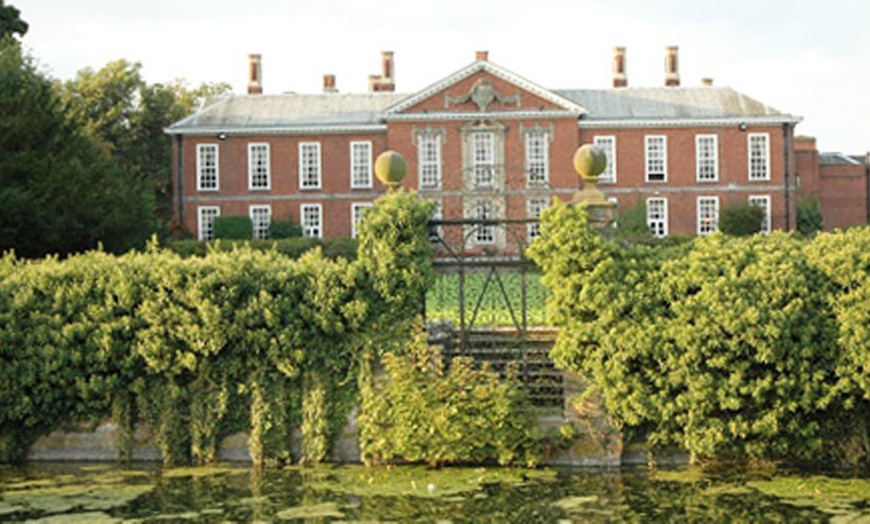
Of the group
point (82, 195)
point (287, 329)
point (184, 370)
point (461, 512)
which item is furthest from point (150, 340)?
point (82, 195)

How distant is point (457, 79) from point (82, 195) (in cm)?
2295

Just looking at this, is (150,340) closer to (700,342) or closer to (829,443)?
(700,342)

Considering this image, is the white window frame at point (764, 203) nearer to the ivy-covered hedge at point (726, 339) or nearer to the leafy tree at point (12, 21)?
the leafy tree at point (12, 21)

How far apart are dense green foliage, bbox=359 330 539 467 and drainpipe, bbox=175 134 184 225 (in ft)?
113

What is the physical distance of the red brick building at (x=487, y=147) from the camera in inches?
1718

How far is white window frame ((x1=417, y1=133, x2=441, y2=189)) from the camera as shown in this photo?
144 feet

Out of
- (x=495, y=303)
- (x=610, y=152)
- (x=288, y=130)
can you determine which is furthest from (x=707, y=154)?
(x=495, y=303)

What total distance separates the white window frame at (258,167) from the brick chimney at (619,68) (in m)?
14.2

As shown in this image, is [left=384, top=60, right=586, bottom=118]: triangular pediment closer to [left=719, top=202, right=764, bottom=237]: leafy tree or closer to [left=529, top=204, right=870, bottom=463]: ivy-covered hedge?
[left=719, top=202, right=764, bottom=237]: leafy tree

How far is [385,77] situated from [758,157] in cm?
1515

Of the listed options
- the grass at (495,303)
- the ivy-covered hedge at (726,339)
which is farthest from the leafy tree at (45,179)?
the ivy-covered hedge at (726,339)

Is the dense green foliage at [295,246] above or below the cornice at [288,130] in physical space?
below

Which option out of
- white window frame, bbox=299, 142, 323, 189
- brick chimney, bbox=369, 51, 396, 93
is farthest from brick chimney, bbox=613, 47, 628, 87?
white window frame, bbox=299, 142, 323, 189

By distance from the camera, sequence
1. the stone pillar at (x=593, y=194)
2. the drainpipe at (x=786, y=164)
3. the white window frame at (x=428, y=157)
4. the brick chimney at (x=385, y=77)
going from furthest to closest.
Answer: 1. the brick chimney at (x=385, y=77)
2. the white window frame at (x=428, y=157)
3. the drainpipe at (x=786, y=164)
4. the stone pillar at (x=593, y=194)
